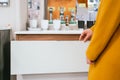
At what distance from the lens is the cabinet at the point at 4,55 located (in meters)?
2.54

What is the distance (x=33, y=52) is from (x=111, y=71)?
158cm

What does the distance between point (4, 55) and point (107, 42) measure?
1.84 m

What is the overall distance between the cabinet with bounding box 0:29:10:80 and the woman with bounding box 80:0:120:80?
1728 millimetres

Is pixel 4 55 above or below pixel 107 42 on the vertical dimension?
below

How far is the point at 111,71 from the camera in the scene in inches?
37.9

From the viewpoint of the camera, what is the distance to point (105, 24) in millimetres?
964

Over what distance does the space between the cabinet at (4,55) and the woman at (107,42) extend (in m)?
1.73

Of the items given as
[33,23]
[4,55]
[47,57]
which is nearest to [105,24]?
[47,57]

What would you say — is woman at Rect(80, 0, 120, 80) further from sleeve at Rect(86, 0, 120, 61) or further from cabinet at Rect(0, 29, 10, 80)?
cabinet at Rect(0, 29, 10, 80)

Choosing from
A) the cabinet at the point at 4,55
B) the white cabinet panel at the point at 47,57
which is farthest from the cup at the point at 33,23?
the white cabinet panel at the point at 47,57

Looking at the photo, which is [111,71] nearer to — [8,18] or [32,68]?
[32,68]

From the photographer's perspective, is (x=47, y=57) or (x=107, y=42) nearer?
(x=107, y=42)

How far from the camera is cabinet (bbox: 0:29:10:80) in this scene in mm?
2545

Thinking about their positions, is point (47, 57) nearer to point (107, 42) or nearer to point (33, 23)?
point (33, 23)
